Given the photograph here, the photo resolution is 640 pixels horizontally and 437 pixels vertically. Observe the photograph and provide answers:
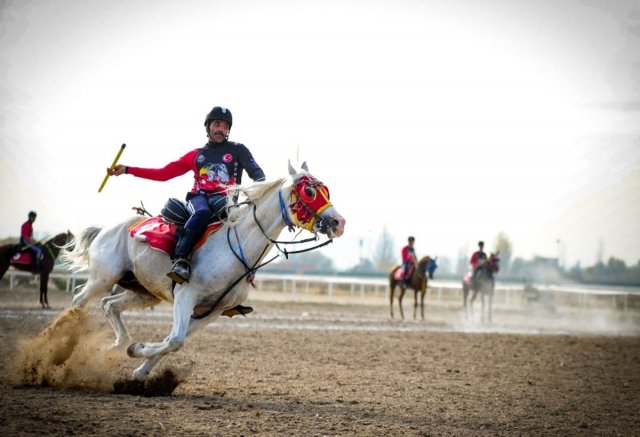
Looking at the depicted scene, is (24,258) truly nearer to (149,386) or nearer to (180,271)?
(149,386)

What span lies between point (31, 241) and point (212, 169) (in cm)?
1707

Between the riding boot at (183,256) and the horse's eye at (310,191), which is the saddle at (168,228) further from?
the horse's eye at (310,191)

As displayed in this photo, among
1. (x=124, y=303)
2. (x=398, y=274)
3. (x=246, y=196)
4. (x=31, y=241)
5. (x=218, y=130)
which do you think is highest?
(x=218, y=130)

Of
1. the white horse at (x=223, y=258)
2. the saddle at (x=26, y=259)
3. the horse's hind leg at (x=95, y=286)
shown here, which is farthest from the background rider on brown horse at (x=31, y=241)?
the white horse at (x=223, y=258)

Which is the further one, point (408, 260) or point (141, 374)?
point (408, 260)

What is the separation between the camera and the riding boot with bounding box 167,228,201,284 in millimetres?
8156

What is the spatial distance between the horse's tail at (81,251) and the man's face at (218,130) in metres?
2.88

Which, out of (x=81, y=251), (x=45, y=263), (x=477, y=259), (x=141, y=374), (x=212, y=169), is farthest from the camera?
(x=477, y=259)

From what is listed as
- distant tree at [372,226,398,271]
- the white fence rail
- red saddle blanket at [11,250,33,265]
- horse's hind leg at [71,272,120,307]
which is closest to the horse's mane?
horse's hind leg at [71,272,120,307]

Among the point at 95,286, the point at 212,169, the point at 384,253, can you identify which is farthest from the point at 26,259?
the point at 384,253

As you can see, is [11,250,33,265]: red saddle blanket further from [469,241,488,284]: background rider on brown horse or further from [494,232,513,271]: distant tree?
[494,232,513,271]: distant tree

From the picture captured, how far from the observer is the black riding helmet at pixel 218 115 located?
902 cm

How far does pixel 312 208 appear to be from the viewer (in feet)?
26.5

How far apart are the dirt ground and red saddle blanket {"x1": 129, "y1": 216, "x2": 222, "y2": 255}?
4.80 feet
